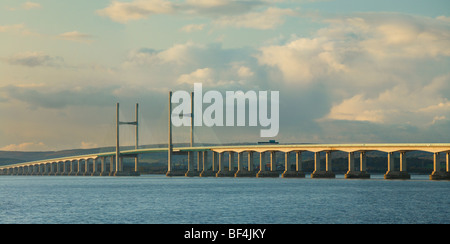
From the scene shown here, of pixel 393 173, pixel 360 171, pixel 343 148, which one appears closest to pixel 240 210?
pixel 343 148

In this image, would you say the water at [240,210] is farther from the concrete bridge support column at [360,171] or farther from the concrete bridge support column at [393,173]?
the concrete bridge support column at [360,171]

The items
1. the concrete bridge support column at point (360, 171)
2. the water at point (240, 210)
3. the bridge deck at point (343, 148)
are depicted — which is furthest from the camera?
the concrete bridge support column at point (360, 171)

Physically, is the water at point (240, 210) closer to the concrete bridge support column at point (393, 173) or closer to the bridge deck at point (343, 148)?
the bridge deck at point (343, 148)

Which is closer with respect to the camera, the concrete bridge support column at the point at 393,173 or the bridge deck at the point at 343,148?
the bridge deck at the point at 343,148

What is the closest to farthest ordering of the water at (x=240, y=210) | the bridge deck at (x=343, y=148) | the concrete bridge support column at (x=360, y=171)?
the water at (x=240, y=210) → the bridge deck at (x=343, y=148) → the concrete bridge support column at (x=360, y=171)

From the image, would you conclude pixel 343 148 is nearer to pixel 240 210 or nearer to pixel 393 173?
pixel 393 173

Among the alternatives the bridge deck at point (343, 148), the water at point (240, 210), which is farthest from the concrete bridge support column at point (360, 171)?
the water at point (240, 210)

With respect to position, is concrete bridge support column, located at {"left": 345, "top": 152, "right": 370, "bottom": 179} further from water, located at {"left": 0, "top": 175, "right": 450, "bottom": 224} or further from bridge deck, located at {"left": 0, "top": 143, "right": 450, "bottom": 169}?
water, located at {"left": 0, "top": 175, "right": 450, "bottom": 224}

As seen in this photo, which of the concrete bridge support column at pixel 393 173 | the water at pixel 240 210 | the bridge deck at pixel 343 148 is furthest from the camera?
the concrete bridge support column at pixel 393 173

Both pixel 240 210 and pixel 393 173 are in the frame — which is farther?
pixel 393 173

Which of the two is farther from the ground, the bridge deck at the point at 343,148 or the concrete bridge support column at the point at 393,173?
the bridge deck at the point at 343,148

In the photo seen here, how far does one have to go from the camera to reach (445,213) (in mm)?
58781

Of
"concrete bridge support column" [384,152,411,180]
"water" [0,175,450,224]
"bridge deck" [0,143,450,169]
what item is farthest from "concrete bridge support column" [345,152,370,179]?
"water" [0,175,450,224]
